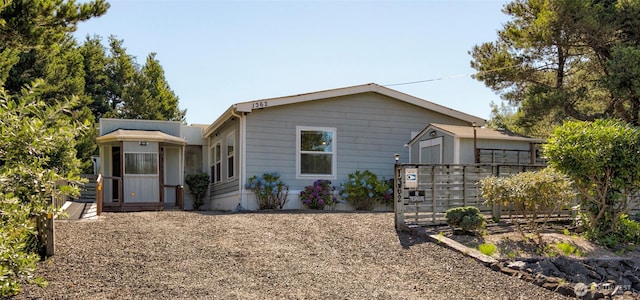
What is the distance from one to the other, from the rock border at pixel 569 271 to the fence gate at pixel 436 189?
0.85m

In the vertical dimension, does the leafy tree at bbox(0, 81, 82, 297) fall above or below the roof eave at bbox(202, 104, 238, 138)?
below

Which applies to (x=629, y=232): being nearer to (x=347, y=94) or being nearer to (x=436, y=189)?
(x=436, y=189)

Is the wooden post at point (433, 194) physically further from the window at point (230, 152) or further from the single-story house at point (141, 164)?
the single-story house at point (141, 164)

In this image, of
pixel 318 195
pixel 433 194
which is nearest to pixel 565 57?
pixel 318 195

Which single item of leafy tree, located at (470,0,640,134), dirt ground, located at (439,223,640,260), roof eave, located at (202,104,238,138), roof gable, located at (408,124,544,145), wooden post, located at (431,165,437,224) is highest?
leafy tree, located at (470,0,640,134)

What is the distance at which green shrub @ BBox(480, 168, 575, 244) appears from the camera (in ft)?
24.8

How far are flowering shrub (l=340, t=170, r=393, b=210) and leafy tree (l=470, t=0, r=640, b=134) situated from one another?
5.17 m

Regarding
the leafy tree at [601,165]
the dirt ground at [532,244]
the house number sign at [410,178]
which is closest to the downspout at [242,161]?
the house number sign at [410,178]

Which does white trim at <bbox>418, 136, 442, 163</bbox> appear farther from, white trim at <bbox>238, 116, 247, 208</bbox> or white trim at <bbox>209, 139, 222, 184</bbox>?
white trim at <bbox>209, 139, 222, 184</bbox>

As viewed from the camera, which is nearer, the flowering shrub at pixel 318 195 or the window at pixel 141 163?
the flowering shrub at pixel 318 195

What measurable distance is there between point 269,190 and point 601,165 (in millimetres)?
7419

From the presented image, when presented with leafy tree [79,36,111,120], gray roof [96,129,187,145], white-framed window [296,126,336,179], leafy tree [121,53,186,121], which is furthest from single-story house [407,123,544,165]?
leafy tree [79,36,111,120]

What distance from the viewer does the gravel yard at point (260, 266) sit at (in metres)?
5.73

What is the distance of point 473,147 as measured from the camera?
11.8 m
